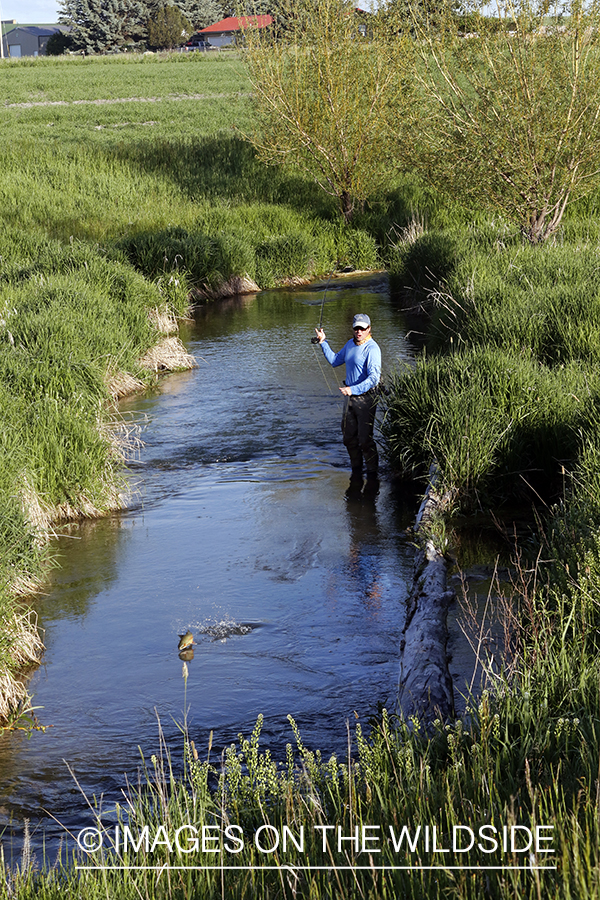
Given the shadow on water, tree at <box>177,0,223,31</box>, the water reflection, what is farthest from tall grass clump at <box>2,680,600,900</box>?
tree at <box>177,0,223,31</box>

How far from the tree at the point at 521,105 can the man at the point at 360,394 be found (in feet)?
23.0

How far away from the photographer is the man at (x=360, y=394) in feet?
33.4

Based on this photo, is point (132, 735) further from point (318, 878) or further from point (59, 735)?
point (318, 878)

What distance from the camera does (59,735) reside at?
5871 millimetres

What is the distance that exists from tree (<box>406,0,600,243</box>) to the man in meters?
7.00

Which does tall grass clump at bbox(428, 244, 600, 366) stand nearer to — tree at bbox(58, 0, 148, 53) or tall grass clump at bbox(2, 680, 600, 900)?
tall grass clump at bbox(2, 680, 600, 900)

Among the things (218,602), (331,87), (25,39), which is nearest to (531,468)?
(218,602)

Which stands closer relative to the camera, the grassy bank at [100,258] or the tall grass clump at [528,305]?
the grassy bank at [100,258]

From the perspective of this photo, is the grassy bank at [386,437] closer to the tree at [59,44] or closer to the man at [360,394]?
the man at [360,394]

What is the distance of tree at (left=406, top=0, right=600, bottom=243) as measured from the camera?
14.9 metres

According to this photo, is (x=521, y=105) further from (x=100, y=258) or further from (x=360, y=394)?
(x=100, y=258)

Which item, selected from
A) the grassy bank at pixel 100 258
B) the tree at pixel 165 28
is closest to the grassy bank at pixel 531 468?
the grassy bank at pixel 100 258

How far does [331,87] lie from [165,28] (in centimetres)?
6839

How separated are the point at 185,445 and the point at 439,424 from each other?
12.6 feet
